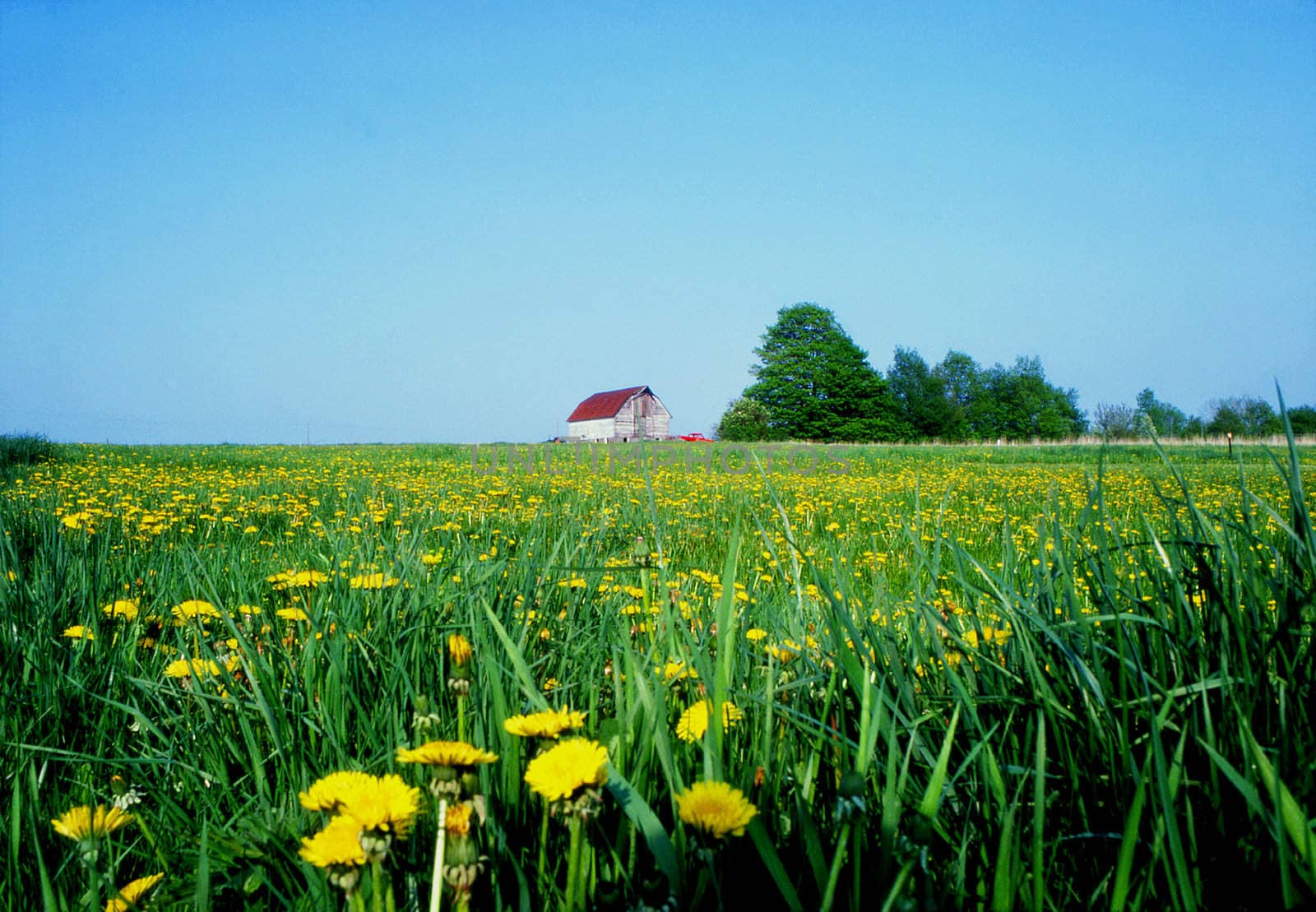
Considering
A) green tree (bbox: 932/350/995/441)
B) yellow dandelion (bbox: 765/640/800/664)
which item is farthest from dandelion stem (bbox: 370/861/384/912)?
green tree (bbox: 932/350/995/441)

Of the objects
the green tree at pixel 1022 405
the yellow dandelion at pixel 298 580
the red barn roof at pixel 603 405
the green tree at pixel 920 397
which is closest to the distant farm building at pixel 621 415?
the red barn roof at pixel 603 405

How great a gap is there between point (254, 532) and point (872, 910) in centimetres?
449

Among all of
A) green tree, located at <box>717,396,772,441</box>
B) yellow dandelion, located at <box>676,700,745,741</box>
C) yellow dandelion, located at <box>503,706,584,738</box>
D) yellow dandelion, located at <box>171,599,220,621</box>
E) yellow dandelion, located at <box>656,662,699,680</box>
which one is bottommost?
yellow dandelion, located at <box>676,700,745,741</box>

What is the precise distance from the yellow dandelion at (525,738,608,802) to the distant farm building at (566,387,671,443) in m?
71.2

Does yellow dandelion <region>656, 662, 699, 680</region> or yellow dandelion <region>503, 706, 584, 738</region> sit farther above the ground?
yellow dandelion <region>503, 706, 584, 738</region>

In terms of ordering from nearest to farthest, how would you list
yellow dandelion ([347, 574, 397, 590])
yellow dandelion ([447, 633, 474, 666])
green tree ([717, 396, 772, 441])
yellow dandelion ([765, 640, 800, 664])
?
yellow dandelion ([447, 633, 474, 666]), yellow dandelion ([765, 640, 800, 664]), yellow dandelion ([347, 574, 397, 590]), green tree ([717, 396, 772, 441])

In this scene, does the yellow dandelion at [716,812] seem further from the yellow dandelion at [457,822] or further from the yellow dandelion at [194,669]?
the yellow dandelion at [194,669]

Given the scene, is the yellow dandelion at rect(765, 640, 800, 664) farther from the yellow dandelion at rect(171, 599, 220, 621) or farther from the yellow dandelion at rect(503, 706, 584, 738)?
the yellow dandelion at rect(171, 599, 220, 621)

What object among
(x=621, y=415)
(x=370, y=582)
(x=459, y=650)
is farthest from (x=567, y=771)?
(x=621, y=415)

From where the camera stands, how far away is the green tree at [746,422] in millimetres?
61844

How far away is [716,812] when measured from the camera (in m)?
0.75

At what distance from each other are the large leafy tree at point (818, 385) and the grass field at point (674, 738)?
60.6 metres

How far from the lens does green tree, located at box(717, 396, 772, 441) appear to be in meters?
61.8

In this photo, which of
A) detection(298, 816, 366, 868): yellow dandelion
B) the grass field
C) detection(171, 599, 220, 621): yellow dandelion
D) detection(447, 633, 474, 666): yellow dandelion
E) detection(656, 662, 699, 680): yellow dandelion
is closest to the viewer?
detection(298, 816, 366, 868): yellow dandelion
